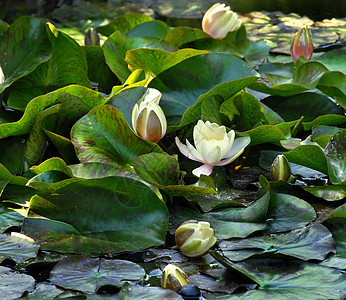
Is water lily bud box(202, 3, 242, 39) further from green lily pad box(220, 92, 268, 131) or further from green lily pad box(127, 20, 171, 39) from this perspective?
green lily pad box(220, 92, 268, 131)

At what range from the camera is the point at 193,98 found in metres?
1.58

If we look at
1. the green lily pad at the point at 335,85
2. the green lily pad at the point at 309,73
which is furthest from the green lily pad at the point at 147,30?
the green lily pad at the point at 335,85

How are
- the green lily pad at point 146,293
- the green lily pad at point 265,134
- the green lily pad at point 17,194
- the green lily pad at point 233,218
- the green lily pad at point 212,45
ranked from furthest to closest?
the green lily pad at point 212,45 → the green lily pad at point 265,134 → the green lily pad at point 17,194 → the green lily pad at point 233,218 → the green lily pad at point 146,293

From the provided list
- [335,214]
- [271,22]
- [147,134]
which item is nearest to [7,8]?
[271,22]

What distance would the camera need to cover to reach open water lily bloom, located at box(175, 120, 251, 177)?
4.36 ft

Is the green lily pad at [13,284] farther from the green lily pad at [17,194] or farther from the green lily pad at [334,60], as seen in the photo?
the green lily pad at [334,60]

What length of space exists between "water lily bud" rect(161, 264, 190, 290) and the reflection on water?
234 cm

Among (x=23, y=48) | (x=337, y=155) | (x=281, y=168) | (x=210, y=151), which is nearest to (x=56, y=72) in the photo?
(x=23, y=48)

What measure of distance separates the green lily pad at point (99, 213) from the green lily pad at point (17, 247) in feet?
0.07

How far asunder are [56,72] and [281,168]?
2.74ft

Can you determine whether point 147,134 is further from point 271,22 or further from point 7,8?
point 7,8

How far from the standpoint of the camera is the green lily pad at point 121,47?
1839mm

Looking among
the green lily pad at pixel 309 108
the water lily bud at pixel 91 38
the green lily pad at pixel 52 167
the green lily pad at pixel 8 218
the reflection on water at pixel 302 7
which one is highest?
the reflection on water at pixel 302 7

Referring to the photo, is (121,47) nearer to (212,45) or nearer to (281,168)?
(212,45)
